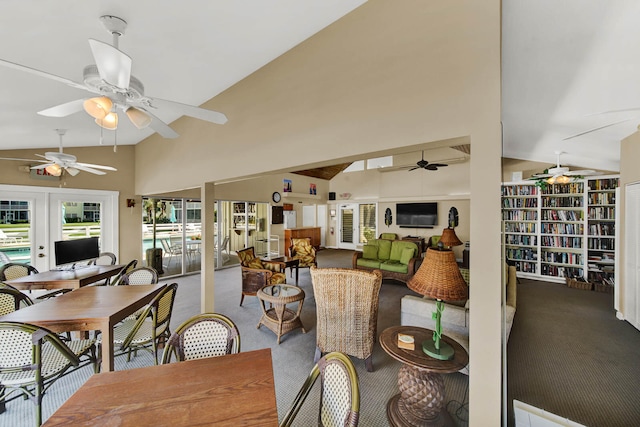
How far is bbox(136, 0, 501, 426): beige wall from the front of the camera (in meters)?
1.54

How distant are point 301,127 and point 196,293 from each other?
4140 mm

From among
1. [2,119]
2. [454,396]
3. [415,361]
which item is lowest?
[454,396]

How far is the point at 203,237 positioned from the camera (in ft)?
12.5

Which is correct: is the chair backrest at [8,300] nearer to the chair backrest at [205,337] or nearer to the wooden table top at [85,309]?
the wooden table top at [85,309]

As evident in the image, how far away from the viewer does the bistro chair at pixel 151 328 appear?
2.31m

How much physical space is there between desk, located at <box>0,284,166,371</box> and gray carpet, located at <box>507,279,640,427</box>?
130 inches

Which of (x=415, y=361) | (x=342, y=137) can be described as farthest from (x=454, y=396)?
(x=342, y=137)

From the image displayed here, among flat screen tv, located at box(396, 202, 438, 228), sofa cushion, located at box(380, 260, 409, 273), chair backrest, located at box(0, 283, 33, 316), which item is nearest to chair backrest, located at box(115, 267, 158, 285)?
chair backrest, located at box(0, 283, 33, 316)

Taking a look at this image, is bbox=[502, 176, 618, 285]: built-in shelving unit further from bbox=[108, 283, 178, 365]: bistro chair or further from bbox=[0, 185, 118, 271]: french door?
bbox=[0, 185, 118, 271]: french door

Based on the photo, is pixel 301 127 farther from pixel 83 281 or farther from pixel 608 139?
A: pixel 608 139

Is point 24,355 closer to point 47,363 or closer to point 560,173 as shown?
point 47,363

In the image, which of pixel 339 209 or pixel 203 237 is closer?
pixel 203 237

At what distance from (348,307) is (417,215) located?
673 cm

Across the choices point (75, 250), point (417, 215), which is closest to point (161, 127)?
point (75, 250)
